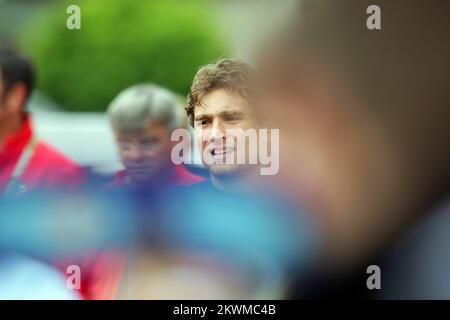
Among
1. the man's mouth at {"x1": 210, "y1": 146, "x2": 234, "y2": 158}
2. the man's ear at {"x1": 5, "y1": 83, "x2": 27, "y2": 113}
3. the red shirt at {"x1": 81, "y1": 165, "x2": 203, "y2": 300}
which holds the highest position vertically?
the man's ear at {"x1": 5, "y1": 83, "x2": 27, "y2": 113}

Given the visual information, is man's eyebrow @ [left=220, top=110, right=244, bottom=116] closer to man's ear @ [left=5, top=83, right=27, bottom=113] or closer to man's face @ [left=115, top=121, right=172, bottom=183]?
man's face @ [left=115, top=121, right=172, bottom=183]

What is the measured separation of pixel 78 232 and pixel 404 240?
1.48 m

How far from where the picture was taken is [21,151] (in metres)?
3.11

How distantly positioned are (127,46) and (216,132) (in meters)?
0.55

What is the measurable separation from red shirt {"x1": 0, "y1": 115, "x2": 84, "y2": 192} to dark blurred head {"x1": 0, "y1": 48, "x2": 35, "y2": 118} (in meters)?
0.09

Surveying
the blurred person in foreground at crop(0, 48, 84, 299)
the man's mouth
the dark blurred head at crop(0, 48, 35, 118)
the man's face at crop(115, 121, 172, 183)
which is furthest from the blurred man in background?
the dark blurred head at crop(0, 48, 35, 118)

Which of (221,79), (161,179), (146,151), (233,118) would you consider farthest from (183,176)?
(221,79)

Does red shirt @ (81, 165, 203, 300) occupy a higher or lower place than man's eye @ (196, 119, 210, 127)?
lower

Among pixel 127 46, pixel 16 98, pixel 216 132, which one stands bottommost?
pixel 216 132

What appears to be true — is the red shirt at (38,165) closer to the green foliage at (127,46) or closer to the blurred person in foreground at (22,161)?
the blurred person in foreground at (22,161)

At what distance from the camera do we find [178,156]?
122 inches

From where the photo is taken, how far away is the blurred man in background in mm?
3082

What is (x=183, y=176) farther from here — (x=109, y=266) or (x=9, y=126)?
(x=9, y=126)
